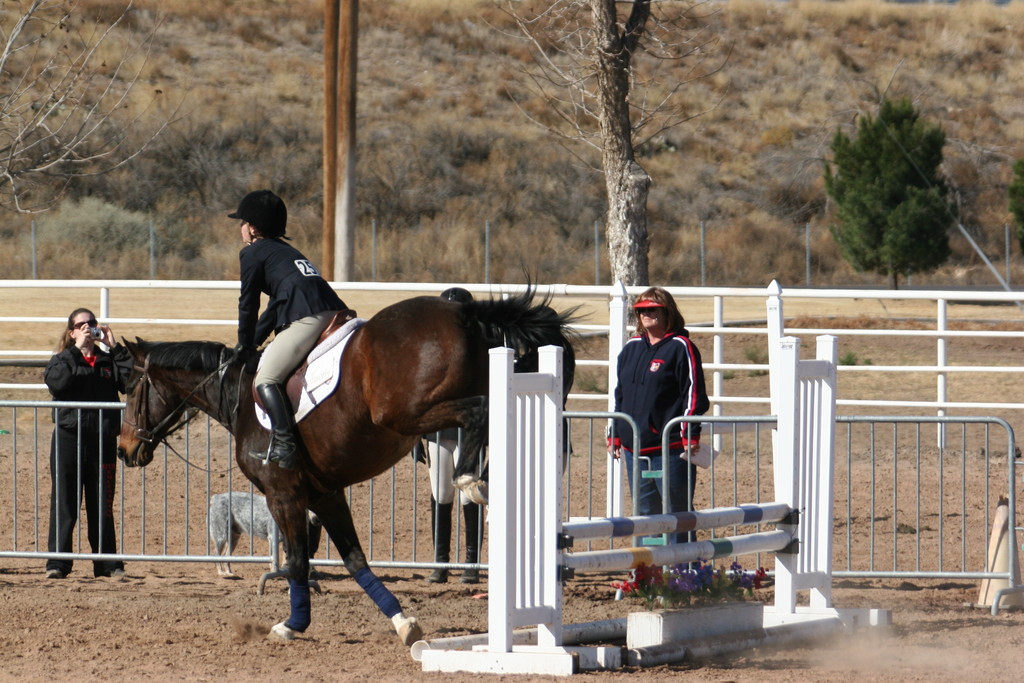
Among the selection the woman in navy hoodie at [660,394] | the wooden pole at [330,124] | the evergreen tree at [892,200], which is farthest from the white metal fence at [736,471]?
the evergreen tree at [892,200]

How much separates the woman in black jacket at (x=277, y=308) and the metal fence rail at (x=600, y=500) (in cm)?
135

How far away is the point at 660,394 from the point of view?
741 centimetres

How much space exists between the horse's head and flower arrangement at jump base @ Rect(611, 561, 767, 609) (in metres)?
2.50

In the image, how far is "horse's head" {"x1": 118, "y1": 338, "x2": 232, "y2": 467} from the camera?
24.0 ft

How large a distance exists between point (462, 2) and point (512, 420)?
47.6 metres

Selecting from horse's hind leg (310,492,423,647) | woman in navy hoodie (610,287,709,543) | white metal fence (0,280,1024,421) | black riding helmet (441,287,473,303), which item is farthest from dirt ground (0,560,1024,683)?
white metal fence (0,280,1024,421)

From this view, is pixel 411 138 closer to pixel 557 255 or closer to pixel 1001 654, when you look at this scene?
pixel 557 255

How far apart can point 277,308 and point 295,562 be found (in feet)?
4.13

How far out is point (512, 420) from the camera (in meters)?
5.62

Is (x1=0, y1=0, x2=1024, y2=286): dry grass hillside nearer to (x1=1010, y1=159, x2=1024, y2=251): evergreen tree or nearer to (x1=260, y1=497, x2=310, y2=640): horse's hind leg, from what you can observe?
(x1=1010, y1=159, x2=1024, y2=251): evergreen tree

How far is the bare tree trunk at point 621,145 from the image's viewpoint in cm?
1512

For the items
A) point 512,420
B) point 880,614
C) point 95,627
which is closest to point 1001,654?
point 880,614

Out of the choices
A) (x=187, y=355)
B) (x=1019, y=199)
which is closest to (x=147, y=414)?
(x=187, y=355)

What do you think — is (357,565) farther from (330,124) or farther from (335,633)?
(330,124)
